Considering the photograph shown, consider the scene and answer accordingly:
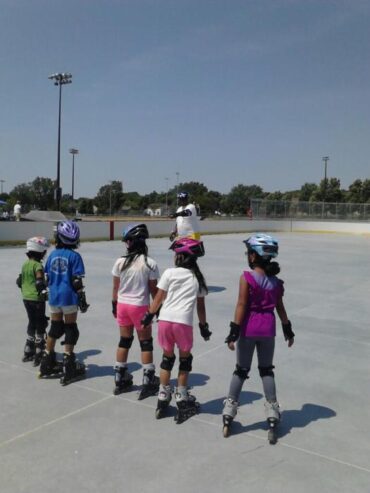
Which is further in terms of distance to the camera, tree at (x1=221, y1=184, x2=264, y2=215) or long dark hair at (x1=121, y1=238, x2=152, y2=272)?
tree at (x1=221, y1=184, x2=264, y2=215)

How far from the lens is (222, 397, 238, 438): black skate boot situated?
11.4 feet

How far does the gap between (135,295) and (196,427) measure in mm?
1214

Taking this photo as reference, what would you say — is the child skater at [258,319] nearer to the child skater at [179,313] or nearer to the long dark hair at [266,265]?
the long dark hair at [266,265]

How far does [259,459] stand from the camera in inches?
125

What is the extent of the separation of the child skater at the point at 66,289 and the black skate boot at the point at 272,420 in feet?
6.03

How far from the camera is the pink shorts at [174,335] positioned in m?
3.71

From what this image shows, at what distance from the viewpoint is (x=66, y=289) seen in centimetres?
436

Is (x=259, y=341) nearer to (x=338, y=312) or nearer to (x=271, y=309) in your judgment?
(x=271, y=309)

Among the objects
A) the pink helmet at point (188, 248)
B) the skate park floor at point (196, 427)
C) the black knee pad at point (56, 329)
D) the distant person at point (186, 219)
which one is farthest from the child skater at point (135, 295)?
the distant person at point (186, 219)

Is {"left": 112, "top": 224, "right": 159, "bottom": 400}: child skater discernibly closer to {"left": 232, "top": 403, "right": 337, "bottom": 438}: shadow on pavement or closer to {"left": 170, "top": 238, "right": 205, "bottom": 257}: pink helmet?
{"left": 170, "top": 238, "right": 205, "bottom": 257}: pink helmet

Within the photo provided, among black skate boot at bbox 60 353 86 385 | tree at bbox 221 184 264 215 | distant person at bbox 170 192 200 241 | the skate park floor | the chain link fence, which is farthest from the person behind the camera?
tree at bbox 221 184 264 215

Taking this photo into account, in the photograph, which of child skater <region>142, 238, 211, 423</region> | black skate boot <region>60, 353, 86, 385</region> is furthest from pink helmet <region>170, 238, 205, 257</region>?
black skate boot <region>60, 353, 86, 385</region>

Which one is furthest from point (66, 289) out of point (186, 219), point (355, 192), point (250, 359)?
point (355, 192)

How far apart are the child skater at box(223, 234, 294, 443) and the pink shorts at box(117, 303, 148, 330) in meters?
0.94
